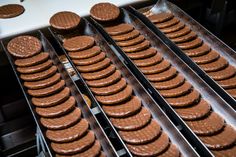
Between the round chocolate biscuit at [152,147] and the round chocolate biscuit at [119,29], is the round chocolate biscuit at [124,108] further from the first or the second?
the round chocolate biscuit at [119,29]

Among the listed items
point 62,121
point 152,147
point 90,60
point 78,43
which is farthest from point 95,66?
point 152,147

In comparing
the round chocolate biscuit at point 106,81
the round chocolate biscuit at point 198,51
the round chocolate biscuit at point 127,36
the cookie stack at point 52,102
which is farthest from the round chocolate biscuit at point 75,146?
the round chocolate biscuit at point 198,51

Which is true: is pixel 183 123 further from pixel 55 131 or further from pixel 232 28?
pixel 232 28

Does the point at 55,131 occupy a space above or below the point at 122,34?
below

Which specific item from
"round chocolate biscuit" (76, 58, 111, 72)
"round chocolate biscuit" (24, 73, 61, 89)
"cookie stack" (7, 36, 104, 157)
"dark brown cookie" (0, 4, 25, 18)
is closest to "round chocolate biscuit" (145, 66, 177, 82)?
"round chocolate biscuit" (76, 58, 111, 72)

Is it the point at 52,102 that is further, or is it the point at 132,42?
the point at 132,42

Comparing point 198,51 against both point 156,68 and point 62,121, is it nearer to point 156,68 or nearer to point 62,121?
point 156,68

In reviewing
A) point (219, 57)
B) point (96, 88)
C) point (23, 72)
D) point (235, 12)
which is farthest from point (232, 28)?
point (23, 72)

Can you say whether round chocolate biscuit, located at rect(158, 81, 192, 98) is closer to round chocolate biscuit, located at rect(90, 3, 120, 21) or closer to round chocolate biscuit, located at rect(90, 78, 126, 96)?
round chocolate biscuit, located at rect(90, 78, 126, 96)
